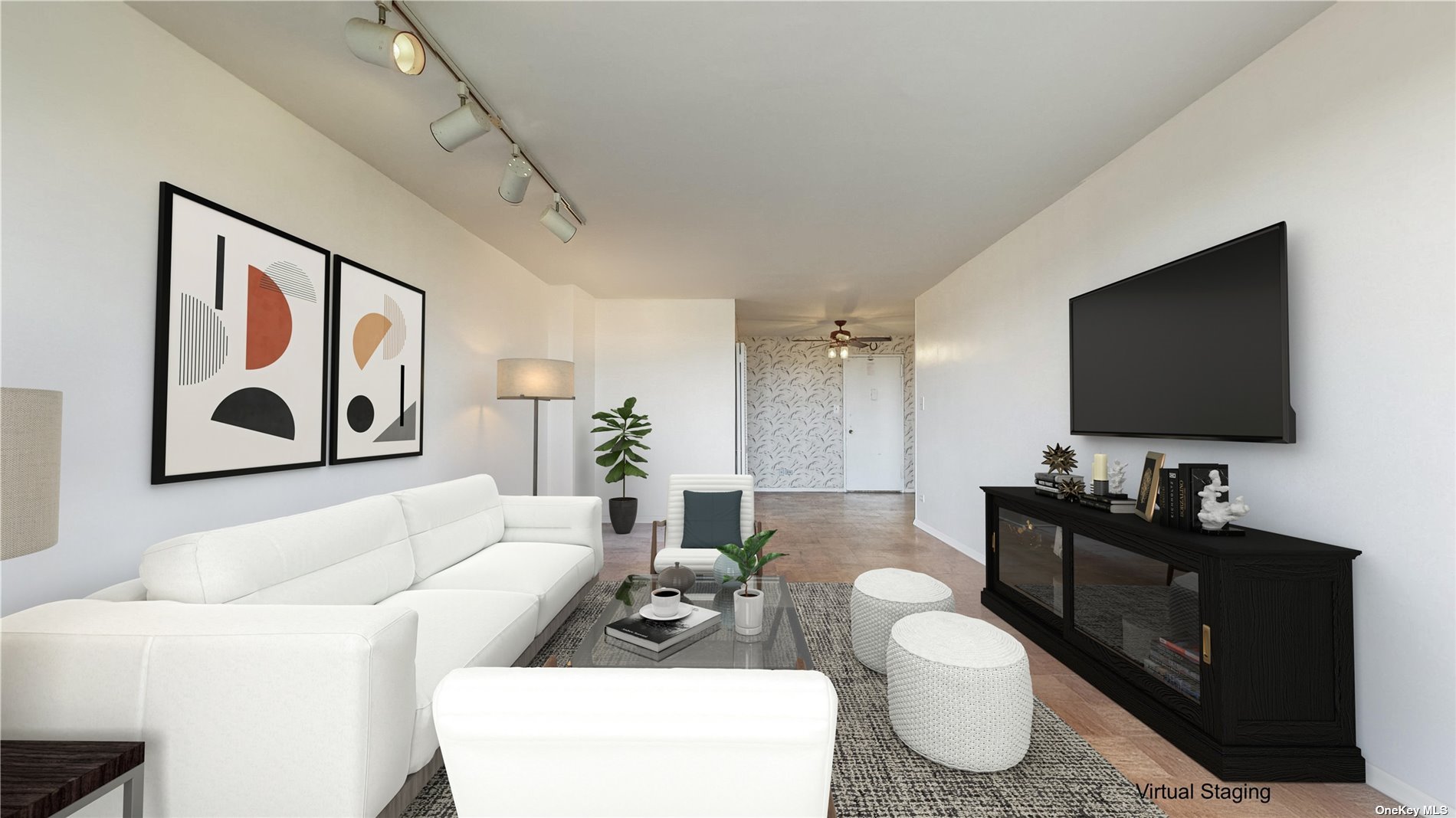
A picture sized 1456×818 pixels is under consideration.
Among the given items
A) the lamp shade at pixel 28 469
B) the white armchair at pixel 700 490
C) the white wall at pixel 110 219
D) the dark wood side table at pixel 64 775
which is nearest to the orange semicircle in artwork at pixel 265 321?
the white wall at pixel 110 219

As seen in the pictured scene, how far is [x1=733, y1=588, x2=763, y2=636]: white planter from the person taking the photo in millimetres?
2252

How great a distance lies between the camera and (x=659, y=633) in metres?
2.15

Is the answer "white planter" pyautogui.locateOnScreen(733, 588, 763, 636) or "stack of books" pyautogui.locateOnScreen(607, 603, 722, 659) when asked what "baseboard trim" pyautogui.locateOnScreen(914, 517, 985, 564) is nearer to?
"white planter" pyautogui.locateOnScreen(733, 588, 763, 636)

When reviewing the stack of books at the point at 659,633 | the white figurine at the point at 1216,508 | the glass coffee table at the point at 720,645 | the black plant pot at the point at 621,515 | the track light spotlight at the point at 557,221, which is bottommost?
the black plant pot at the point at 621,515

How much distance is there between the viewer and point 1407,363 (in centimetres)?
178

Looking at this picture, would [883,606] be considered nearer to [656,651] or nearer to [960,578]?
[656,651]

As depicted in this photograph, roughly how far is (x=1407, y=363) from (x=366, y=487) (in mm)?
4338

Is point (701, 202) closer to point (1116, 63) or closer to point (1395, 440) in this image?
point (1116, 63)

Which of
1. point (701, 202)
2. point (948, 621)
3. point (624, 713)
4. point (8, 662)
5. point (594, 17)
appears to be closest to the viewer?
point (624, 713)

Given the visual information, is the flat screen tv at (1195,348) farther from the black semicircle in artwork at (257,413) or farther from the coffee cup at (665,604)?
the black semicircle in artwork at (257,413)

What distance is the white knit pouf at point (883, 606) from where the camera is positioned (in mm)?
2682

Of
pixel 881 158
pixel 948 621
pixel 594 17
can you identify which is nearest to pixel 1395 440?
pixel 948 621

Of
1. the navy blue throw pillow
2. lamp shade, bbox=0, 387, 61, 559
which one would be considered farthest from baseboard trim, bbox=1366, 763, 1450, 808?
lamp shade, bbox=0, 387, 61, 559

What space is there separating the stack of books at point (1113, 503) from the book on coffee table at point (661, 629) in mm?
1846
